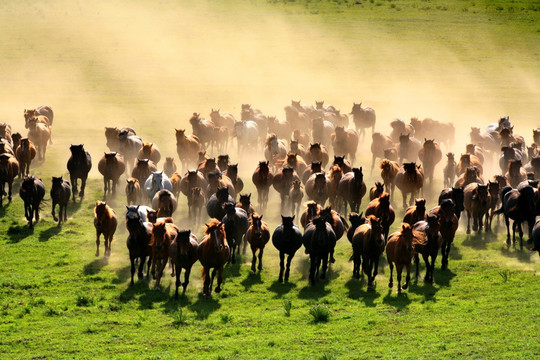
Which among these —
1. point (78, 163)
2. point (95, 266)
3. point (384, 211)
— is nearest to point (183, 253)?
point (95, 266)

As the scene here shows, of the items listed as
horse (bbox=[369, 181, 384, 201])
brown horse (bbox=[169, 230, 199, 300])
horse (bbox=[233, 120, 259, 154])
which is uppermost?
horse (bbox=[233, 120, 259, 154])

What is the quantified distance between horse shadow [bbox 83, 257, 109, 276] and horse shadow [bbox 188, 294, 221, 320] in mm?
4173

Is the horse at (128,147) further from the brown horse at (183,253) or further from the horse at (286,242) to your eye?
the brown horse at (183,253)

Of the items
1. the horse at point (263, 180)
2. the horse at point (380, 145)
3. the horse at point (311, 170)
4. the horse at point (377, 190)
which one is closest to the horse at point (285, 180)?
the horse at point (263, 180)

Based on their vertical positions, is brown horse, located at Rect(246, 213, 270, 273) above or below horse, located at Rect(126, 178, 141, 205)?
below

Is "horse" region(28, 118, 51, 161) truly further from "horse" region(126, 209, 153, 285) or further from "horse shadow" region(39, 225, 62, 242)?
"horse" region(126, 209, 153, 285)

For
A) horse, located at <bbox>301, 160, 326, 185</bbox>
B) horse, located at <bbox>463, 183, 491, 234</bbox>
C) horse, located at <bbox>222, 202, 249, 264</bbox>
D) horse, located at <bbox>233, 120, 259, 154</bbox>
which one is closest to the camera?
horse, located at <bbox>222, 202, 249, 264</bbox>

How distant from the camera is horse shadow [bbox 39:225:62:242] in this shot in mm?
26688

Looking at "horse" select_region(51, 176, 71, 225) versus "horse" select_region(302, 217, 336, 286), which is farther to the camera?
"horse" select_region(51, 176, 71, 225)

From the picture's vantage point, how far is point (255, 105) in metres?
58.0

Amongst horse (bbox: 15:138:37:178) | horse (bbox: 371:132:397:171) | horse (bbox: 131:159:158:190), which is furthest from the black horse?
horse (bbox: 371:132:397:171)

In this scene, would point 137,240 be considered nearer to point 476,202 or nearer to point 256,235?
point 256,235

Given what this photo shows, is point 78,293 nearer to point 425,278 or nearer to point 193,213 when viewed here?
point 193,213

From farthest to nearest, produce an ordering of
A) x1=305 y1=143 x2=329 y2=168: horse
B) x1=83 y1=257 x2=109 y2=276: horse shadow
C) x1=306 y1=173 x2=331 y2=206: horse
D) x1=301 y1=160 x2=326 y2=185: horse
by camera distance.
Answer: x1=305 y1=143 x2=329 y2=168: horse
x1=301 y1=160 x2=326 y2=185: horse
x1=306 y1=173 x2=331 y2=206: horse
x1=83 y1=257 x2=109 y2=276: horse shadow
